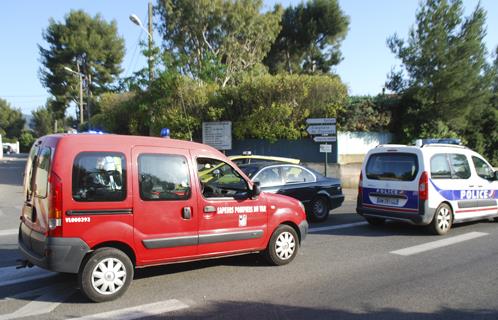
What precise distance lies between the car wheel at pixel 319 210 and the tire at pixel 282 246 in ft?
12.5

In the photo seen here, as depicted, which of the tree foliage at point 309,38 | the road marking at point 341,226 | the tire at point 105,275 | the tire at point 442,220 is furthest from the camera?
the tree foliage at point 309,38

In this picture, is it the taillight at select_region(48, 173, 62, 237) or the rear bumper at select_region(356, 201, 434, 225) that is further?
the rear bumper at select_region(356, 201, 434, 225)

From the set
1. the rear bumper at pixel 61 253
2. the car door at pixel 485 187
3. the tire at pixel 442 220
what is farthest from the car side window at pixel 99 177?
the car door at pixel 485 187

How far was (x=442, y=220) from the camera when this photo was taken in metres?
9.03

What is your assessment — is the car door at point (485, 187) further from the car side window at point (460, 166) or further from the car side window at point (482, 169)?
the car side window at point (460, 166)

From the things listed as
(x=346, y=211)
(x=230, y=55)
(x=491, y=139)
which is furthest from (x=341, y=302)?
(x=230, y=55)

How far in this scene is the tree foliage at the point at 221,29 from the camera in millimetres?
31172

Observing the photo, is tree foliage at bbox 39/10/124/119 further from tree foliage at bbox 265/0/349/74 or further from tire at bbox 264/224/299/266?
tire at bbox 264/224/299/266

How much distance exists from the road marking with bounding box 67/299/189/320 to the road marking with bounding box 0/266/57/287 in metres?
1.87

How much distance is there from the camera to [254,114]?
777 inches

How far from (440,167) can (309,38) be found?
28.8m

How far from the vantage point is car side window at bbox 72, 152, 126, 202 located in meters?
4.93

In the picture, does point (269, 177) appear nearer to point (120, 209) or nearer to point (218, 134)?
point (120, 209)

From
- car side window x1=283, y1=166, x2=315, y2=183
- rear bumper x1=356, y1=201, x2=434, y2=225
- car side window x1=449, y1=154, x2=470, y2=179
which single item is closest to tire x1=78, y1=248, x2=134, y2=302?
car side window x1=283, y1=166, x2=315, y2=183
